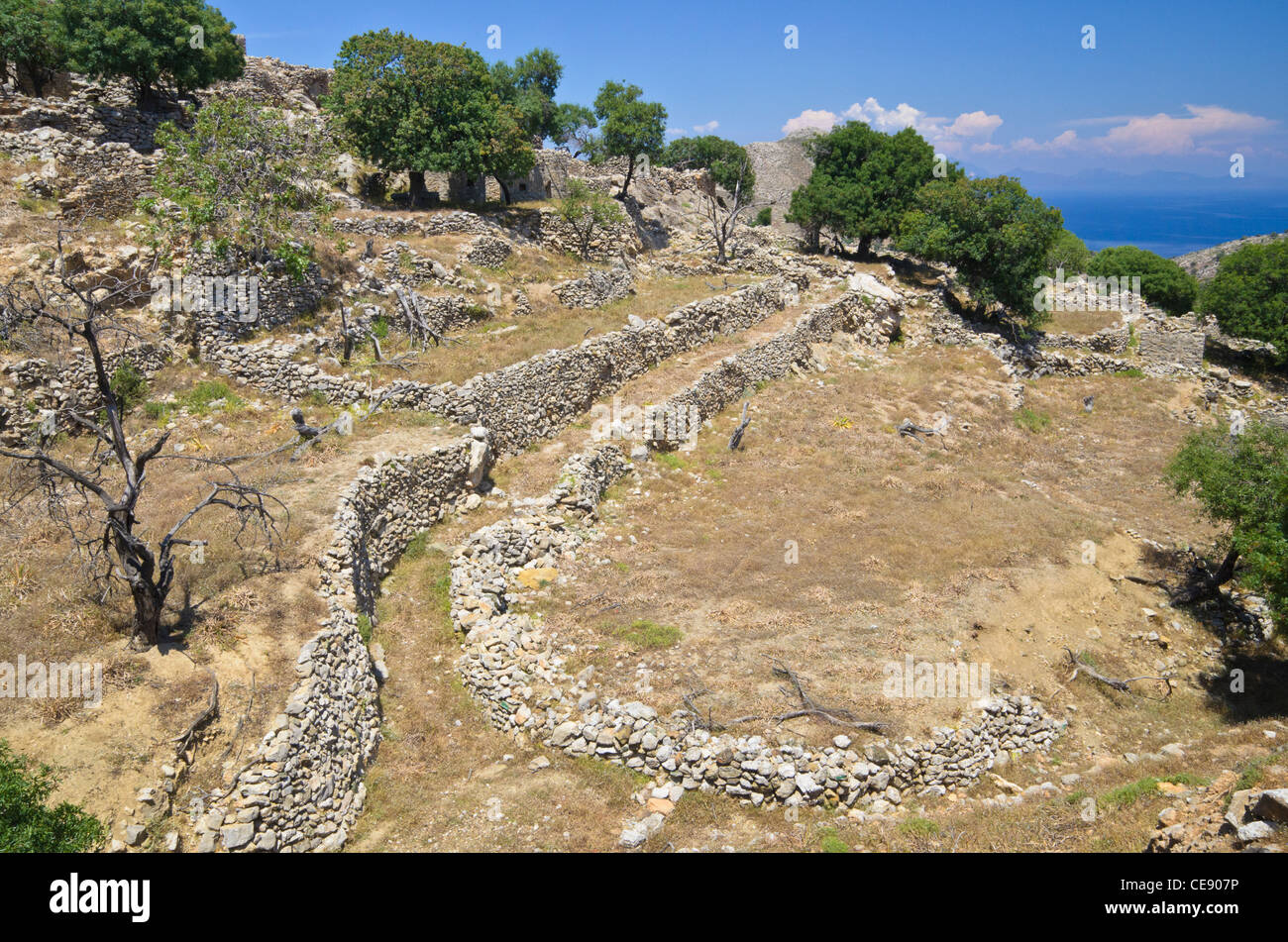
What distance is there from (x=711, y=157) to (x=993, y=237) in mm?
33250

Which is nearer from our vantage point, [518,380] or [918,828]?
[918,828]

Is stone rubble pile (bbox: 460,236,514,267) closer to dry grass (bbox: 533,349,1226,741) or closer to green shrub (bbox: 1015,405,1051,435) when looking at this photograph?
dry grass (bbox: 533,349,1226,741)

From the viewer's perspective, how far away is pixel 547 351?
856 inches

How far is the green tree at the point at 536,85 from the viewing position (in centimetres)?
4559

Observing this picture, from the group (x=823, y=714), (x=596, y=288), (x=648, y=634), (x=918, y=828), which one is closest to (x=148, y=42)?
(x=596, y=288)

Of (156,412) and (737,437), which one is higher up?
(156,412)

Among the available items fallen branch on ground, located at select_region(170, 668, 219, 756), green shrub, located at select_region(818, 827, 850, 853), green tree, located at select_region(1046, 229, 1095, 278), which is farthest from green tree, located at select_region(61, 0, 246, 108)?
green tree, located at select_region(1046, 229, 1095, 278)

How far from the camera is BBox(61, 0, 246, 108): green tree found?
24.0m

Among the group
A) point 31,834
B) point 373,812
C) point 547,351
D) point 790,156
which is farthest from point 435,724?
point 790,156

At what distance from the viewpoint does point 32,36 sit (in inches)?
942

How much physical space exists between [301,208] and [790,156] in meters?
61.8

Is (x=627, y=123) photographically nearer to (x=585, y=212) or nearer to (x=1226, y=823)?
(x=585, y=212)

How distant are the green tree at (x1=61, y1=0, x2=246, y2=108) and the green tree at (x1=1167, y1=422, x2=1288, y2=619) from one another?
37038 millimetres
